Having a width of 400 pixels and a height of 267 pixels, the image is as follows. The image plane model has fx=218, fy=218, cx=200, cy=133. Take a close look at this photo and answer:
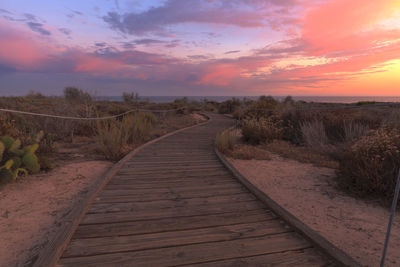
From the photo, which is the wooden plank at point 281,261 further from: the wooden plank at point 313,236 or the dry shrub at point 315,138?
the dry shrub at point 315,138

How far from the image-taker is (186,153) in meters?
5.83

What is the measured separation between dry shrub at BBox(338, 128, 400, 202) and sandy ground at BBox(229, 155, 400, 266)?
0.26 metres

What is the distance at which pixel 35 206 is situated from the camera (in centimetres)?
311

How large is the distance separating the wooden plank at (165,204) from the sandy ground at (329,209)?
91cm

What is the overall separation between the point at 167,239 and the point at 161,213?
0.54 metres

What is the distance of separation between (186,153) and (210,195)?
2637mm

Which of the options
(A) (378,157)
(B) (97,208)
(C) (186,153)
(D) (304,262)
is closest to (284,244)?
(D) (304,262)

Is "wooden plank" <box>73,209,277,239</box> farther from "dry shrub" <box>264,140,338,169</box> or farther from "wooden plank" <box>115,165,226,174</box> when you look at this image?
"dry shrub" <box>264,140,338,169</box>

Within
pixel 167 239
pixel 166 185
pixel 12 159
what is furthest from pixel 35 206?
pixel 167 239

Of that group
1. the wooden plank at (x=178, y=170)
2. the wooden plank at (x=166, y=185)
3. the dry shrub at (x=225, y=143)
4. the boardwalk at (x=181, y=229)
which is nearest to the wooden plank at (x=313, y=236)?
the boardwalk at (x=181, y=229)

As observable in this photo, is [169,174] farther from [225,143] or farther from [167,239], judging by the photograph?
[225,143]

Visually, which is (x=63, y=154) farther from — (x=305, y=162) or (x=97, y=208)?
(x=305, y=162)

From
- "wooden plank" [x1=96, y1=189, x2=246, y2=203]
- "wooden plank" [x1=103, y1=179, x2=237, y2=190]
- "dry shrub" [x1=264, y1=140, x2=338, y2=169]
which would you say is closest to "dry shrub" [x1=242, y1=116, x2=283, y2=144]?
"dry shrub" [x1=264, y1=140, x2=338, y2=169]

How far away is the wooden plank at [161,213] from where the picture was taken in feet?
8.25
